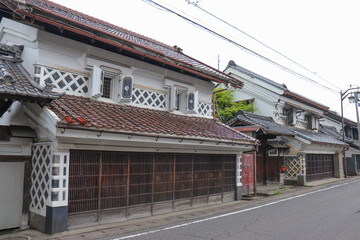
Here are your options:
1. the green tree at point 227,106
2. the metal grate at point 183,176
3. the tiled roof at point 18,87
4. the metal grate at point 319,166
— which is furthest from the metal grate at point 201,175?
the green tree at point 227,106

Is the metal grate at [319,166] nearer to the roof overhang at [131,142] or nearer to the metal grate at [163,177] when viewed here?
the roof overhang at [131,142]

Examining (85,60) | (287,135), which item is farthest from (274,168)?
(85,60)

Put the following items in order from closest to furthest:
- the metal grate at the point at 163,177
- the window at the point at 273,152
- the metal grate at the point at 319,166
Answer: the metal grate at the point at 163,177
the window at the point at 273,152
the metal grate at the point at 319,166

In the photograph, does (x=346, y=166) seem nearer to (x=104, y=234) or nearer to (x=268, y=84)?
(x=268, y=84)

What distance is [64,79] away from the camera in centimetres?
891

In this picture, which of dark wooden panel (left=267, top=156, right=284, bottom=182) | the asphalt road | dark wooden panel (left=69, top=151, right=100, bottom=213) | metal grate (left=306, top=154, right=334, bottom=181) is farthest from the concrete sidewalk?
metal grate (left=306, top=154, right=334, bottom=181)

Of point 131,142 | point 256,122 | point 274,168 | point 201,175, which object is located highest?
point 256,122

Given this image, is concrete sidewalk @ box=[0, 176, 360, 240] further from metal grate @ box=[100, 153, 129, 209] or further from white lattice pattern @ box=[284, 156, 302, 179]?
white lattice pattern @ box=[284, 156, 302, 179]

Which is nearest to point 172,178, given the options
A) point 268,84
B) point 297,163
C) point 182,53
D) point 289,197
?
point 289,197

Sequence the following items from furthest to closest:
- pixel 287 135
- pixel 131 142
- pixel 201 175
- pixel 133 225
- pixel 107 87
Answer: pixel 287 135, pixel 201 175, pixel 107 87, pixel 131 142, pixel 133 225

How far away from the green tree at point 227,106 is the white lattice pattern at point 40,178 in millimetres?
17552

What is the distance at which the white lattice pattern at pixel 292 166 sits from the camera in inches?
778

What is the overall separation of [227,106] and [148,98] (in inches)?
570

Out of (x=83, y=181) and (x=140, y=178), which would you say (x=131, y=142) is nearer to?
(x=140, y=178)
